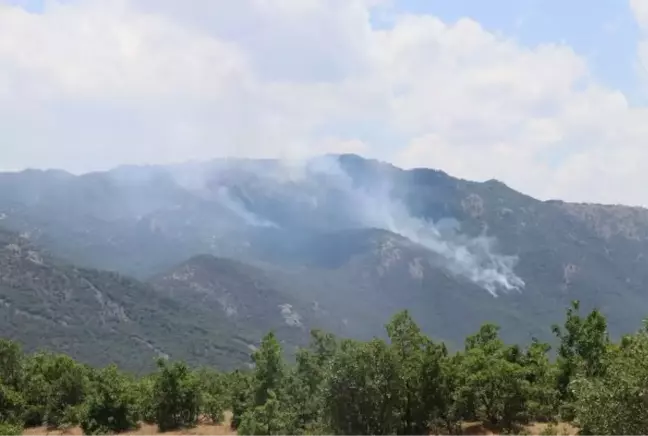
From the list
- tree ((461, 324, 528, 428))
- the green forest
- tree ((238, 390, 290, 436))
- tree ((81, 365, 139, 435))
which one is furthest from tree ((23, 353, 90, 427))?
tree ((461, 324, 528, 428))

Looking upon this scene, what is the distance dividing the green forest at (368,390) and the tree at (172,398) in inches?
3.5

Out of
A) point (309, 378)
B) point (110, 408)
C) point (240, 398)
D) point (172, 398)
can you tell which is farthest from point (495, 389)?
point (110, 408)

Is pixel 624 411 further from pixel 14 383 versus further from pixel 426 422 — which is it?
pixel 14 383

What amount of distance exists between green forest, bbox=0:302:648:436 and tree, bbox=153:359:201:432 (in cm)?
9

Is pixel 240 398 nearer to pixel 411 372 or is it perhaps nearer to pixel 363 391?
Answer: pixel 363 391

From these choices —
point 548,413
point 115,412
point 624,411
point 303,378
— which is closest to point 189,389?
point 115,412

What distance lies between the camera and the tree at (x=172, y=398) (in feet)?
195

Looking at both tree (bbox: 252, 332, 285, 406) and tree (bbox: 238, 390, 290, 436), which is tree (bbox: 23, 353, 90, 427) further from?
tree (bbox: 238, 390, 290, 436)

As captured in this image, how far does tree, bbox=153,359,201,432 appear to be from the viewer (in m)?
59.5

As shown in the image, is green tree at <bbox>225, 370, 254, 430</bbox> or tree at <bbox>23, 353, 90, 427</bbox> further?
tree at <bbox>23, 353, 90, 427</bbox>

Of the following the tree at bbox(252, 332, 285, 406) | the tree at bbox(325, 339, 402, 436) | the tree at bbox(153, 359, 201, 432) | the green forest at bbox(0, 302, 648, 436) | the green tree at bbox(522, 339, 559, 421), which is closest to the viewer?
the tree at bbox(325, 339, 402, 436)

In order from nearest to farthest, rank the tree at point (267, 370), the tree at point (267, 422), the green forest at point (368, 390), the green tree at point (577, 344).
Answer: the green forest at point (368, 390) < the tree at point (267, 422) < the green tree at point (577, 344) < the tree at point (267, 370)

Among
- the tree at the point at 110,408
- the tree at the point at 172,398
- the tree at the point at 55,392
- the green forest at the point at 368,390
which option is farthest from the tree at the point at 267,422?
the tree at the point at 55,392

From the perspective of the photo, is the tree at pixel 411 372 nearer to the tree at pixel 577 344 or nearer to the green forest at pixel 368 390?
the green forest at pixel 368 390
